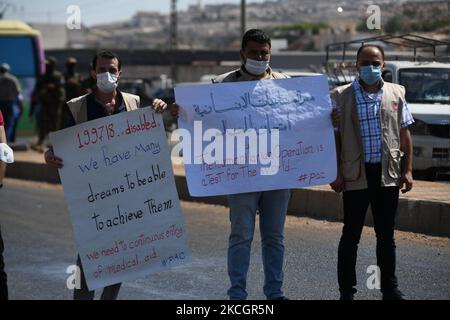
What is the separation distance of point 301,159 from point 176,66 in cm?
6351

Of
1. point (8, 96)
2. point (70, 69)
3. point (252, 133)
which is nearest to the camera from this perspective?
point (252, 133)

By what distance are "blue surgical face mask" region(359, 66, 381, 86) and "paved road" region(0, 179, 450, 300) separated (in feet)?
5.51

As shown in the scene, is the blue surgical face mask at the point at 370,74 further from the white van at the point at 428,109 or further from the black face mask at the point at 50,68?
the black face mask at the point at 50,68

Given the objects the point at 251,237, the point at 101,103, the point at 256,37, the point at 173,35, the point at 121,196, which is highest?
the point at 256,37

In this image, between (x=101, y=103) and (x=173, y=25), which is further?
(x=173, y=25)

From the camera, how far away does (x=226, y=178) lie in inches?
267

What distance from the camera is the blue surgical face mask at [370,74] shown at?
691 centimetres

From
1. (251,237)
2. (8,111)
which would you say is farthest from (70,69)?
(251,237)

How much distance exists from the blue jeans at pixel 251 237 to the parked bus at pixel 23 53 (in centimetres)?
2413

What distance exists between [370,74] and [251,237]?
1.38 m

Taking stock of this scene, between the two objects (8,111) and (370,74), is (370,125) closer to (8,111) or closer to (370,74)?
(370,74)

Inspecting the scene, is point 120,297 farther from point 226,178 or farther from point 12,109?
point 12,109

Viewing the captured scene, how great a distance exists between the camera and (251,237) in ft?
22.0

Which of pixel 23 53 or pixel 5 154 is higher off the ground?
pixel 5 154
